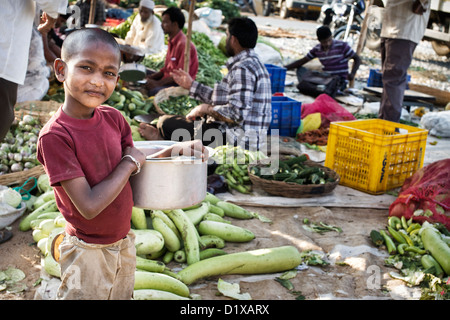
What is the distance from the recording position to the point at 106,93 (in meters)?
1.53

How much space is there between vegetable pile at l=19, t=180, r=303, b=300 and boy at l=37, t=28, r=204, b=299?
0.71 meters

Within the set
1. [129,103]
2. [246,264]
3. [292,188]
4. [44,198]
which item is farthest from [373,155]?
[129,103]

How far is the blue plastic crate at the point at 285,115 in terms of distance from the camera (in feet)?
18.9

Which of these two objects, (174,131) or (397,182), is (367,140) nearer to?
(397,182)

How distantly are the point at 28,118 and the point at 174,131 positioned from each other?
4.66ft

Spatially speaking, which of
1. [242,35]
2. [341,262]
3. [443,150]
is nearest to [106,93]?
[341,262]

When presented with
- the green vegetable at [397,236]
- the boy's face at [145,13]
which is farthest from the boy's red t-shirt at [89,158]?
the boy's face at [145,13]

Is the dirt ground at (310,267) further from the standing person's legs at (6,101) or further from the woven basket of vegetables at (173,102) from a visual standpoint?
the woven basket of vegetables at (173,102)

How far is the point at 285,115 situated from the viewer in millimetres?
5871

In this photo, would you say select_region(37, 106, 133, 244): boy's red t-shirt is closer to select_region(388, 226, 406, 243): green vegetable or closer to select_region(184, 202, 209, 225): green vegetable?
select_region(184, 202, 209, 225): green vegetable

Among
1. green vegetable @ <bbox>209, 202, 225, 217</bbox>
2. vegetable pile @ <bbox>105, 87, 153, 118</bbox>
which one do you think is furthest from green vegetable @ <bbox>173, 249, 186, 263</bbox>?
vegetable pile @ <bbox>105, 87, 153, 118</bbox>

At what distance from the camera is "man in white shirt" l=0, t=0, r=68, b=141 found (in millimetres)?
2746

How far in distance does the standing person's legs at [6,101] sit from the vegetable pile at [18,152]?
102cm
